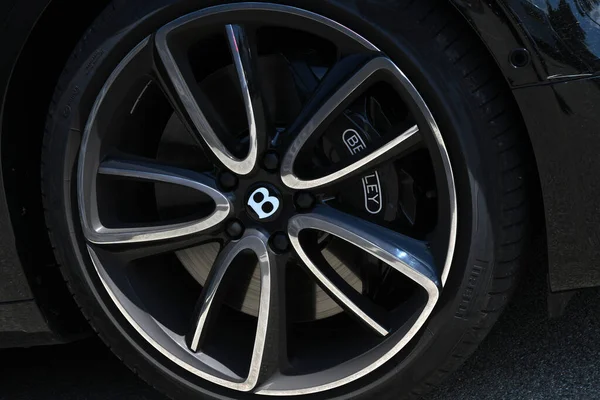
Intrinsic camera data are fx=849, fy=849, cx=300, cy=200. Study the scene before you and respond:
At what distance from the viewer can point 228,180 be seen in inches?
76.3

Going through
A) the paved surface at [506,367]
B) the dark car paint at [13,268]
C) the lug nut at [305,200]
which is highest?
the dark car paint at [13,268]

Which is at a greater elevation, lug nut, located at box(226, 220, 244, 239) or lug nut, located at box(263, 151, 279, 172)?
lug nut, located at box(263, 151, 279, 172)

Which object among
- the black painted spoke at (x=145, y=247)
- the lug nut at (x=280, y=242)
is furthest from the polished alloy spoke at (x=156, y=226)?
the lug nut at (x=280, y=242)

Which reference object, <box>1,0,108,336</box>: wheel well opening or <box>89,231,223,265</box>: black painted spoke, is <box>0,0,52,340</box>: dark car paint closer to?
<box>1,0,108,336</box>: wheel well opening

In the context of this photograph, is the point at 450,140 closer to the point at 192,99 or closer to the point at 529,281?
the point at 192,99

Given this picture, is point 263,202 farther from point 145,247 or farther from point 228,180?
point 145,247

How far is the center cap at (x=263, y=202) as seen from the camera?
6.28ft

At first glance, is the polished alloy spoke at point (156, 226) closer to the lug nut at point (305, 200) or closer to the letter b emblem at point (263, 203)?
the letter b emblem at point (263, 203)

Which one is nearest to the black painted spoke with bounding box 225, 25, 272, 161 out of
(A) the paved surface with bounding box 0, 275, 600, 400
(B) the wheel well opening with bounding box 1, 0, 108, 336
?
(B) the wheel well opening with bounding box 1, 0, 108, 336

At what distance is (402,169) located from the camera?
6.40ft

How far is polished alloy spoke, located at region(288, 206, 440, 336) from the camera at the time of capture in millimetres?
1801

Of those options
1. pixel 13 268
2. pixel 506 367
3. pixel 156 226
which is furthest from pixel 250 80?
pixel 506 367

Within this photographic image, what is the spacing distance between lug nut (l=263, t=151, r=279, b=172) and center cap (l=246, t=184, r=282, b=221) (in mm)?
43

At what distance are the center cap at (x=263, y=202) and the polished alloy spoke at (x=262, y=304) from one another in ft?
0.15
